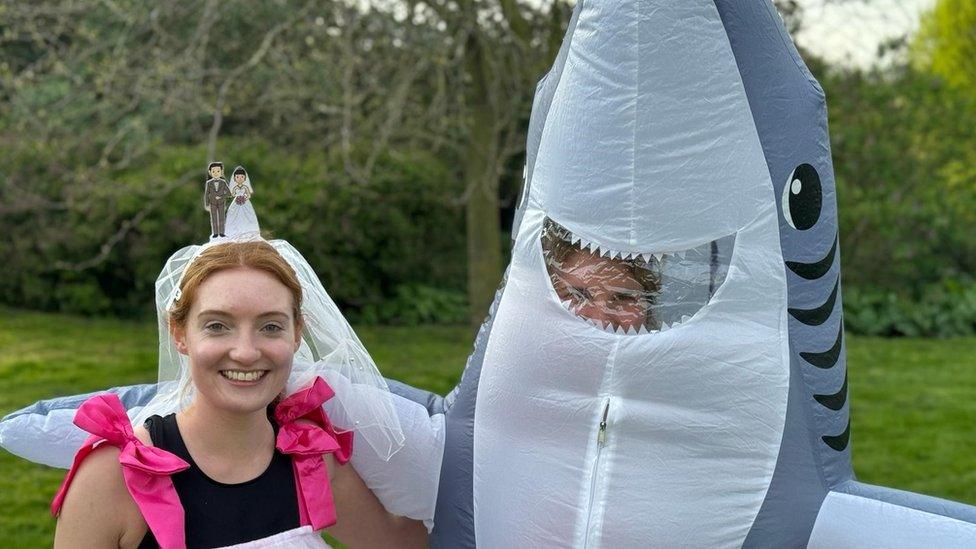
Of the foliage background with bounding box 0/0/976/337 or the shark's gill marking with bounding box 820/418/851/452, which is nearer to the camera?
the shark's gill marking with bounding box 820/418/851/452

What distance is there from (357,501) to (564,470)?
49 cm

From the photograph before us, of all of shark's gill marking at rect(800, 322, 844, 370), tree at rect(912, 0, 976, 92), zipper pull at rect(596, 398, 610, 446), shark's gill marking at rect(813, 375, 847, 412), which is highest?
tree at rect(912, 0, 976, 92)

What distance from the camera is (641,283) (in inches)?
82.0

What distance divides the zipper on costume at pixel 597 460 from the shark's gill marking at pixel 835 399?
0.40m

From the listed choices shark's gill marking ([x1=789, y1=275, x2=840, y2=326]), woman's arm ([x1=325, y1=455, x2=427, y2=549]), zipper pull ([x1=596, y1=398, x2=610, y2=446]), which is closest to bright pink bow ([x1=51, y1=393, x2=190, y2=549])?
woman's arm ([x1=325, y1=455, x2=427, y2=549])

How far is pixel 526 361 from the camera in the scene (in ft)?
7.07

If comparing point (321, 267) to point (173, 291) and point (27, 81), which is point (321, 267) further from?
point (173, 291)

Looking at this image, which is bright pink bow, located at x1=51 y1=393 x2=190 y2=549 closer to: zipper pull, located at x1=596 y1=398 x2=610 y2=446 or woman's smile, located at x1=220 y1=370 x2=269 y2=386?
woman's smile, located at x1=220 y1=370 x2=269 y2=386

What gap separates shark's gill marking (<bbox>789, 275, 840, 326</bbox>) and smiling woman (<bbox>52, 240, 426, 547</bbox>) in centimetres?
92

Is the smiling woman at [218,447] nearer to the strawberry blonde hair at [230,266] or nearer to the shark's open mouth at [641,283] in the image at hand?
the strawberry blonde hair at [230,266]

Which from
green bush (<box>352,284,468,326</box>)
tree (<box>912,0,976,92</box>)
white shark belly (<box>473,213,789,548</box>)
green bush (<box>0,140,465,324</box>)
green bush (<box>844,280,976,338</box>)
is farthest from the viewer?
tree (<box>912,0,976,92</box>)

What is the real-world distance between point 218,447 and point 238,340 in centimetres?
21

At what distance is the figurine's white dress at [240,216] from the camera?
2.20 metres

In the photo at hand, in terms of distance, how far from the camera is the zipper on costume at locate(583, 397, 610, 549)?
208 centimetres
